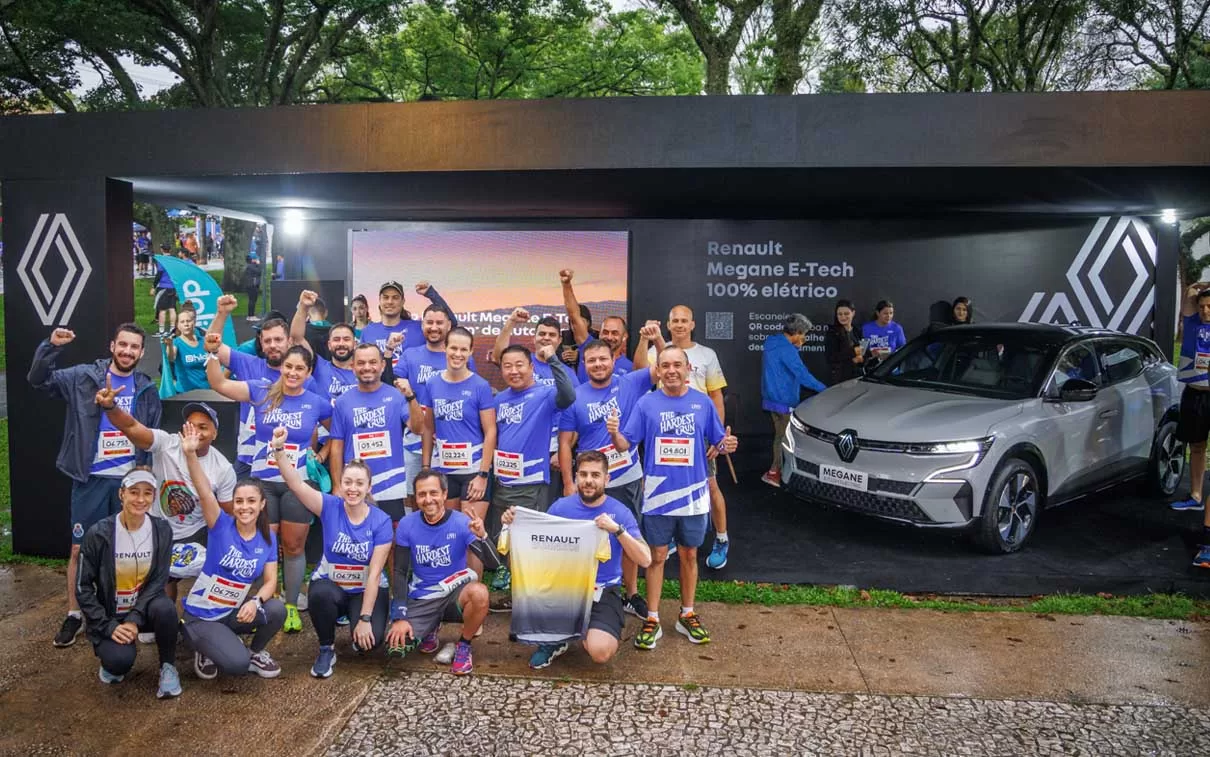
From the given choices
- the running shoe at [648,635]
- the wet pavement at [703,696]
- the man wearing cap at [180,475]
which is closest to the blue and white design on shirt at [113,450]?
the man wearing cap at [180,475]

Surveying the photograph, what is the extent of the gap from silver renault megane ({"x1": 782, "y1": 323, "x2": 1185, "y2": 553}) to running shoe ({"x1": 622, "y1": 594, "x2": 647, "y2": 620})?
202cm

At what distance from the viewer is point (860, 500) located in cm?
661

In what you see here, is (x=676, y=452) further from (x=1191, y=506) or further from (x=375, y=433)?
(x=1191, y=506)

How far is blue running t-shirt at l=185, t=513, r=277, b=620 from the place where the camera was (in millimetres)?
4785

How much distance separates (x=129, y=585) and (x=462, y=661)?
70.6 inches

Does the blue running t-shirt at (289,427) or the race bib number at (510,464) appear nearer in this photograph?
the blue running t-shirt at (289,427)

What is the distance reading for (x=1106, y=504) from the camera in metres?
8.09

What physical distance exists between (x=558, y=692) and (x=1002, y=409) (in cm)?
398

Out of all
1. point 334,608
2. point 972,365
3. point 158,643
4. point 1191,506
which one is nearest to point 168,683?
point 158,643

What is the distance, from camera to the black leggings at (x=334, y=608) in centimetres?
480

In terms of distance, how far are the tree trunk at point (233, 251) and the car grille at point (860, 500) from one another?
1936 centimetres

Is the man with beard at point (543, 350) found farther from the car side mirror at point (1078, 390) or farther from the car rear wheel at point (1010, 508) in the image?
the car side mirror at point (1078, 390)

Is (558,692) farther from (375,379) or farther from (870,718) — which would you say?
(375,379)

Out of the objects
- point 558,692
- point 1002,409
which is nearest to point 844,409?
point 1002,409
